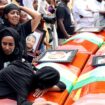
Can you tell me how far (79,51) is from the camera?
376cm

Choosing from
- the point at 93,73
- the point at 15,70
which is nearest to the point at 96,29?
the point at 93,73

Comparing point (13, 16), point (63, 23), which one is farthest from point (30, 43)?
point (63, 23)

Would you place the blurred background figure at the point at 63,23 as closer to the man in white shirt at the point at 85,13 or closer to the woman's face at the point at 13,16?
the man in white shirt at the point at 85,13

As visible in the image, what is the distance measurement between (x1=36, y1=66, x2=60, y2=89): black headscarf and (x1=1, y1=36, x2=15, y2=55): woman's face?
1.99 feet

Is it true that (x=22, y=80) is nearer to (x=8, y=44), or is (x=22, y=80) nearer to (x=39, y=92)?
(x=39, y=92)

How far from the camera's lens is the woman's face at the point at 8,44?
10.3 feet

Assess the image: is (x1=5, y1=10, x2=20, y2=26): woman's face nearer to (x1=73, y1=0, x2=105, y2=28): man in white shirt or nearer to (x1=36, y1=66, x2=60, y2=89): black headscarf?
(x1=36, y1=66, x2=60, y2=89): black headscarf

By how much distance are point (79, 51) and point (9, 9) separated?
31.7 inches

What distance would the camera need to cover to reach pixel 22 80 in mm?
2520

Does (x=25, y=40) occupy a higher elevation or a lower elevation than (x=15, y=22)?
lower

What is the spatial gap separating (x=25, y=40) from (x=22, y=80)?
1.44 m

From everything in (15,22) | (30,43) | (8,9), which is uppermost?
(8,9)

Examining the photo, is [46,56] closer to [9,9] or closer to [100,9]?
[9,9]

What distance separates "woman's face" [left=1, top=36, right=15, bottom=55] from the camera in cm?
313
